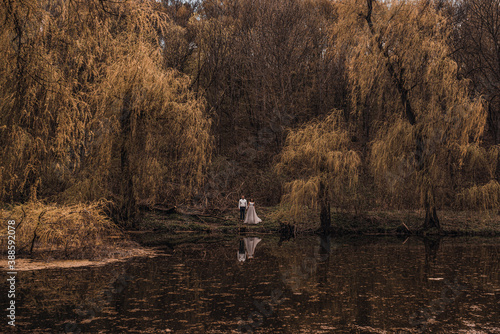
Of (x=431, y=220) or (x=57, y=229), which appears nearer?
(x=57, y=229)

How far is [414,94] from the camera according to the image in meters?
19.2

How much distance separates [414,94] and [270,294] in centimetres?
1329

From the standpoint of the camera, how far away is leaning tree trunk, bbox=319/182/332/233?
1858 centimetres

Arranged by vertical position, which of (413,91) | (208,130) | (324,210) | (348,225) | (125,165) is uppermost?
(413,91)

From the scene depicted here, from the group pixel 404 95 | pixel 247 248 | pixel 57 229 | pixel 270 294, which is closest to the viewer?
pixel 270 294

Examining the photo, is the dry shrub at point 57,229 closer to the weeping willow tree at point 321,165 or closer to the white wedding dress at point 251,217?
the weeping willow tree at point 321,165

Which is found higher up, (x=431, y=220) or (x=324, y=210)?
(x=324, y=210)

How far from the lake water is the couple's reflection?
0.06 metres

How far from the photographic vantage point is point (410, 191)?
2048 centimetres

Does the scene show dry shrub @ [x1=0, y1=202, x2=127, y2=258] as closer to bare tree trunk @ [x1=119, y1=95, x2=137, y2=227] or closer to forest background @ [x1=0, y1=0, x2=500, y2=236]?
forest background @ [x1=0, y1=0, x2=500, y2=236]

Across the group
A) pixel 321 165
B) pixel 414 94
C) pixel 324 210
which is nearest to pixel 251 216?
pixel 324 210

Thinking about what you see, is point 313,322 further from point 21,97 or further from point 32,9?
point 32,9

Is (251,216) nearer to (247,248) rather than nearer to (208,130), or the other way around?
(208,130)

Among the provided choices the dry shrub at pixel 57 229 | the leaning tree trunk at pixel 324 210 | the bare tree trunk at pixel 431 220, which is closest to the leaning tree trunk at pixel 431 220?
the bare tree trunk at pixel 431 220
